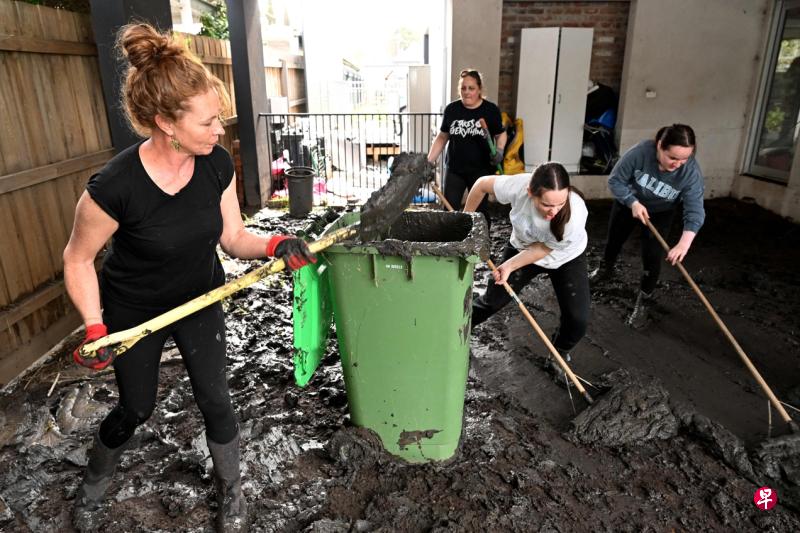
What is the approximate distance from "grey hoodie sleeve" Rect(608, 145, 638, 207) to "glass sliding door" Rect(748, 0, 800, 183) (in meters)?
4.72

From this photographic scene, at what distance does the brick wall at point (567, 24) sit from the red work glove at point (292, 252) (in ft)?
21.9

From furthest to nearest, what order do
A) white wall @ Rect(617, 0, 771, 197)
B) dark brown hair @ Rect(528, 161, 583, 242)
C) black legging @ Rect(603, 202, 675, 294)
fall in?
white wall @ Rect(617, 0, 771, 197) < black legging @ Rect(603, 202, 675, 294) < dark brown hair @ Rect(528, 161, 583, 242)

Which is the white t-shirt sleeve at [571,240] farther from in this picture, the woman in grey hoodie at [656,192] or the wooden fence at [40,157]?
the wooden fence at [40,157]

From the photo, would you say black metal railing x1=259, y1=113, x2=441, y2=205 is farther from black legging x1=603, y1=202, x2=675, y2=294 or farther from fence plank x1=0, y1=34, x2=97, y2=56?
fence plank x1=0, y1=34, x2=97, y2=56

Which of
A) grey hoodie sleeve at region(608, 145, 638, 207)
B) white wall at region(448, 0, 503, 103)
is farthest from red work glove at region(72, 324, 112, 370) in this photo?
white wall at region(448, 0, 503, 103)

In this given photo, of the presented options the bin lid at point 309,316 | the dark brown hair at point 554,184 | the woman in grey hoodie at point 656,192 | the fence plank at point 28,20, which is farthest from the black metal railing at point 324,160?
the bin lid at point 309,316

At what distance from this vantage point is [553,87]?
7855 mm

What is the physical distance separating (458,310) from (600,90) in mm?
6925

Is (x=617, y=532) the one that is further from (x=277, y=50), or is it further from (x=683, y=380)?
(x=277, y=50)

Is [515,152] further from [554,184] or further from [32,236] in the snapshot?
[32,236]

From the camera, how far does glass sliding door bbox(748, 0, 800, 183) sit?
24.5 ft

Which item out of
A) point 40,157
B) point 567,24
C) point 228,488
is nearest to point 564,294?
point 228,488

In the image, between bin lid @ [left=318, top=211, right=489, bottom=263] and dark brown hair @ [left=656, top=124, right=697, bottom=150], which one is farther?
dark brown hair @ [left=656, top=124, right=697, bottom=150]

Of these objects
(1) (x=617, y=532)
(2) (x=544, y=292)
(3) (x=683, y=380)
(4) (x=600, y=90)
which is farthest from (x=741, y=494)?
(4) (x=600, y=90)
